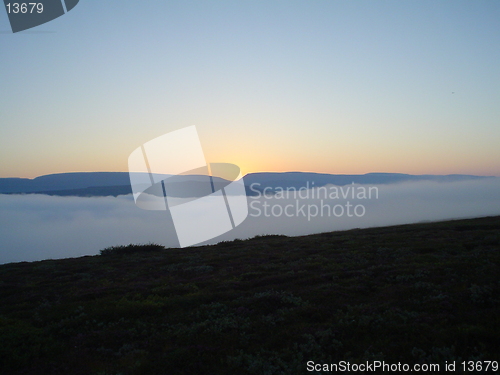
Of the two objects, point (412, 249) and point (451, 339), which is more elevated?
point (451, 339)

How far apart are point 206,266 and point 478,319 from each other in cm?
1628

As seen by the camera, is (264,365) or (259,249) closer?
(264,365)

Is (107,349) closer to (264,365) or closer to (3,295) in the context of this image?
(264,365)

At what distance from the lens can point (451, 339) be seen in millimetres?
8273

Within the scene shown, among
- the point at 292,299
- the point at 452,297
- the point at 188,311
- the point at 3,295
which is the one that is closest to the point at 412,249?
the point at 452,297

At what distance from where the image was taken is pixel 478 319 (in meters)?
9.18

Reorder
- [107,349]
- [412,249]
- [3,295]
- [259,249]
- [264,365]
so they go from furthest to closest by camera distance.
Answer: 1. [259,249]
2. [412,249]
3. [3,295]
4. [107,349]
5. [264,365]

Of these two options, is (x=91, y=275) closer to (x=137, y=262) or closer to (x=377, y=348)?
(x=137, y=262)

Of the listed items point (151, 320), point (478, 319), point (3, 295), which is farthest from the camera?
point (3, 295)

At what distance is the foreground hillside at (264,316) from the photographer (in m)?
8.48

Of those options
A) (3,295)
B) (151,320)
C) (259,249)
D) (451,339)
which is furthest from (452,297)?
(3,295)

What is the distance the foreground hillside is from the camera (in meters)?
8.48

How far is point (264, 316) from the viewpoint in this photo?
11.5m

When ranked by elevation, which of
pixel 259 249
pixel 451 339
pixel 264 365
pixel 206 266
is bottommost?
pixel 259 249
